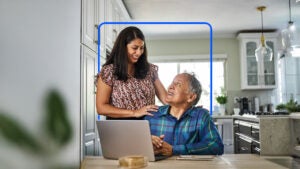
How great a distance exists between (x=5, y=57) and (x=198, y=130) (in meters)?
1.03

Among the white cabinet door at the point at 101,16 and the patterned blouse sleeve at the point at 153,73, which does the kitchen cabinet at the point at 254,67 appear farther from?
the patterned blouse sleeve at the point at 153,73

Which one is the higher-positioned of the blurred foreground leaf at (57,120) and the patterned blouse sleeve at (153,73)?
the patterned blouse sleeve at (153,73)

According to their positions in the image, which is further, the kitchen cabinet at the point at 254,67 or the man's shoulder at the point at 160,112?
the kitchen cabinet at the point at 254,67

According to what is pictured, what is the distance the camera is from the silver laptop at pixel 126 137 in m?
1.11

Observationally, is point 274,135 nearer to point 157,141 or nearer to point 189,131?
point 189,131

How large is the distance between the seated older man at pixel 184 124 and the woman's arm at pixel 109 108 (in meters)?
0.03

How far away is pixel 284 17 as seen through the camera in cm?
380

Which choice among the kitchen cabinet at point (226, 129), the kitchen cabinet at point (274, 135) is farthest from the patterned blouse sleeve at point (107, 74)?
the kitchen cabinet at point (226, 129)

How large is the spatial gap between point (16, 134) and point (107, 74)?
0.99 meters

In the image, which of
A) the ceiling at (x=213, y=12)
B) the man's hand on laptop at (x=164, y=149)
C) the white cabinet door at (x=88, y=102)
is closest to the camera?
the man's hand on laptop at (x=164, y=149)

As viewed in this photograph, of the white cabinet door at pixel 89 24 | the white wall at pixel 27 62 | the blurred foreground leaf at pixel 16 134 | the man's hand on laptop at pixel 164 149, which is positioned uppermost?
the white cabinet door at pixel 89 24

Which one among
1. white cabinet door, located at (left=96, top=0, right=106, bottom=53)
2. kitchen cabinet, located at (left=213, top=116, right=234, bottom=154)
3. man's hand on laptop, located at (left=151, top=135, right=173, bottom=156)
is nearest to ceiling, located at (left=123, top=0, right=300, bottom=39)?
white cabinet door, located at (left=96, top=0, right=106, bottom=53)

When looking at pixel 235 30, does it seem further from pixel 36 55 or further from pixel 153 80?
pixel 36 55

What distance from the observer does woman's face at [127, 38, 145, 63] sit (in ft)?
4.02
